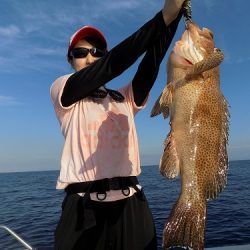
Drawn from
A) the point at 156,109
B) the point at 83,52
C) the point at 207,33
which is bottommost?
the point at 156,109

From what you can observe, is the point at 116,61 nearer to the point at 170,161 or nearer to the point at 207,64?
the point at 207,64

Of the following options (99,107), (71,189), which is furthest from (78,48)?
(71,189)

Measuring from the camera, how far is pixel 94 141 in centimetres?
374

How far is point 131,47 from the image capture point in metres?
3.26

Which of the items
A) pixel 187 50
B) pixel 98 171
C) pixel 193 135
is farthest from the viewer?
pixel 187 50

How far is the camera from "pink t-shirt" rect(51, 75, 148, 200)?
12.1ft

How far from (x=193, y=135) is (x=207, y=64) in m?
0.66

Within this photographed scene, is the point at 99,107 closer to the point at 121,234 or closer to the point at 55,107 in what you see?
the point at 55,107

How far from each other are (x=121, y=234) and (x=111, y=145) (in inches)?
34.2

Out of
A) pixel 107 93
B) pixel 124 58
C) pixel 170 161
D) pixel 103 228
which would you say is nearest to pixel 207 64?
pixel 124 58

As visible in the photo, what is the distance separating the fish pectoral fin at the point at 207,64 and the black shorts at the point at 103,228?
1372 millimetres

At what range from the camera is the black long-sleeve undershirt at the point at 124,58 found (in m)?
3.27

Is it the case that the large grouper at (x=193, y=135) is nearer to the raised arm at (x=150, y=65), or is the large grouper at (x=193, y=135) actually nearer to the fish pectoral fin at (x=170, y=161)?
the fish pectoral fin at (x=170, y=161)


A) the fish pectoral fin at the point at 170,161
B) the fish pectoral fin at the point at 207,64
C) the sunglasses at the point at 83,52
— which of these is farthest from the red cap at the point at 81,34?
the fish pectoral fin at the point at 170,161
